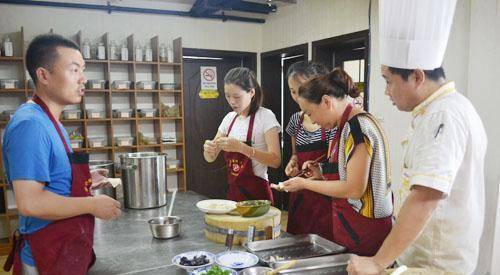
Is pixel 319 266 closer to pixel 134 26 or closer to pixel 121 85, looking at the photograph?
pixel 121 85

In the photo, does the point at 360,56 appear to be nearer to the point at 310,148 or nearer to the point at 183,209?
the point at 310,148

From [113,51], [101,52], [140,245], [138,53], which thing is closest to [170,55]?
[138,53]

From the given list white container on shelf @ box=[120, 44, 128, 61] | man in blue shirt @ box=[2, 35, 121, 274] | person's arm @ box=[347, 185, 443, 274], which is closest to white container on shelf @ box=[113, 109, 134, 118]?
white container on shelf @ box=[120, 44, 128, 61]

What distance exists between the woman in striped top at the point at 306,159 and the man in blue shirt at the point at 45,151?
1.05 metres

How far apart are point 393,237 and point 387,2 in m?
0.79

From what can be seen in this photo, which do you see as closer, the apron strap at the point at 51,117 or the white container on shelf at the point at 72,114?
the apron strap at the point at 51,117

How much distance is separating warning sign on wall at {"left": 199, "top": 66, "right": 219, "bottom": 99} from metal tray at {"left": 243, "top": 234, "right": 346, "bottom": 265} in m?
3.45

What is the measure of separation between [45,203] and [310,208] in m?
1.29

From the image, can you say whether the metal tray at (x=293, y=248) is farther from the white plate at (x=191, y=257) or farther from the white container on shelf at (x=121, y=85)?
the white container on shelf at (x=121, y=85)

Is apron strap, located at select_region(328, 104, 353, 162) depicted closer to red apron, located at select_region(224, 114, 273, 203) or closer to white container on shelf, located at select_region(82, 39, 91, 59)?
red apron, located at select_region(224, 114, 273, 203)

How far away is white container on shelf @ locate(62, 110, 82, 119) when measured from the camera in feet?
12.7

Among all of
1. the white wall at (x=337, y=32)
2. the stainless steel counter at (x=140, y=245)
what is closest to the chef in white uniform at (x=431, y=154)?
the white wall at (x=337, y=32)

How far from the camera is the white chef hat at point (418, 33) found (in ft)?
3.89

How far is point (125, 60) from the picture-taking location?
4129 mm
